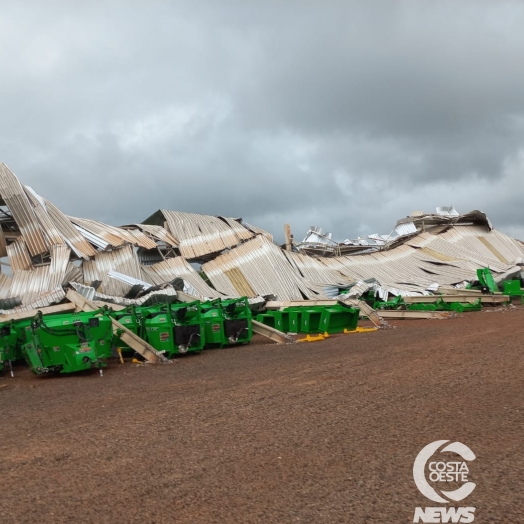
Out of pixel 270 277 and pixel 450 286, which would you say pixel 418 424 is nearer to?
pixel 270 277

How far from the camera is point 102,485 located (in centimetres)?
471

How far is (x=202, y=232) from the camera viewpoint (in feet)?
96.3

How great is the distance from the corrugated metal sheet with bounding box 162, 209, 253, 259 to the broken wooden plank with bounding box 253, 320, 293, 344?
11.5 meters

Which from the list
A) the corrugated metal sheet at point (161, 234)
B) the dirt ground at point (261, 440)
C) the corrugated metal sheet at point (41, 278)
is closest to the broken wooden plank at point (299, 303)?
the corrugated metal sheet at point (161, 234)

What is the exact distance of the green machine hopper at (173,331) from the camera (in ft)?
43.6

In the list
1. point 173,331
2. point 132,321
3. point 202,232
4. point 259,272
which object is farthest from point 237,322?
point 202,232

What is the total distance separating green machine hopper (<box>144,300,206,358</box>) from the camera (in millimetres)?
13289

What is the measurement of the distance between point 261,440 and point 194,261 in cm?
2297

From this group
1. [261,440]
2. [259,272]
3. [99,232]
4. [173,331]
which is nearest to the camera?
[261,440]

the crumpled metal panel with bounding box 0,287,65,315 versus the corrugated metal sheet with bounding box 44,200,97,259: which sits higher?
the corrugated metal sheet with bounding box 44,200,97,259

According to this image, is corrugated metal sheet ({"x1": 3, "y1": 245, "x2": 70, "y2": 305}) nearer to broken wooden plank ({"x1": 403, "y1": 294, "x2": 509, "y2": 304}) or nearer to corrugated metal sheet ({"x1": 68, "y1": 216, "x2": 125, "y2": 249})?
corrugated metal sheet ({"x1": 68, "y1": 216, "x2": 125, "y2": 249})

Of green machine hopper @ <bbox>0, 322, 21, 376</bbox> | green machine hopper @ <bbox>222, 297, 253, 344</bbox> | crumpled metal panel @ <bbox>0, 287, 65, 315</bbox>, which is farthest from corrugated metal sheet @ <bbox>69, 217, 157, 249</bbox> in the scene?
green machine hopper @ <bbox>0, 322, 21, 376</bbox>

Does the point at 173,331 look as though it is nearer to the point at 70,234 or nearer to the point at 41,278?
the point at 41,278

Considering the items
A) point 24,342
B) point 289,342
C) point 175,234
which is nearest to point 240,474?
point 24,342
